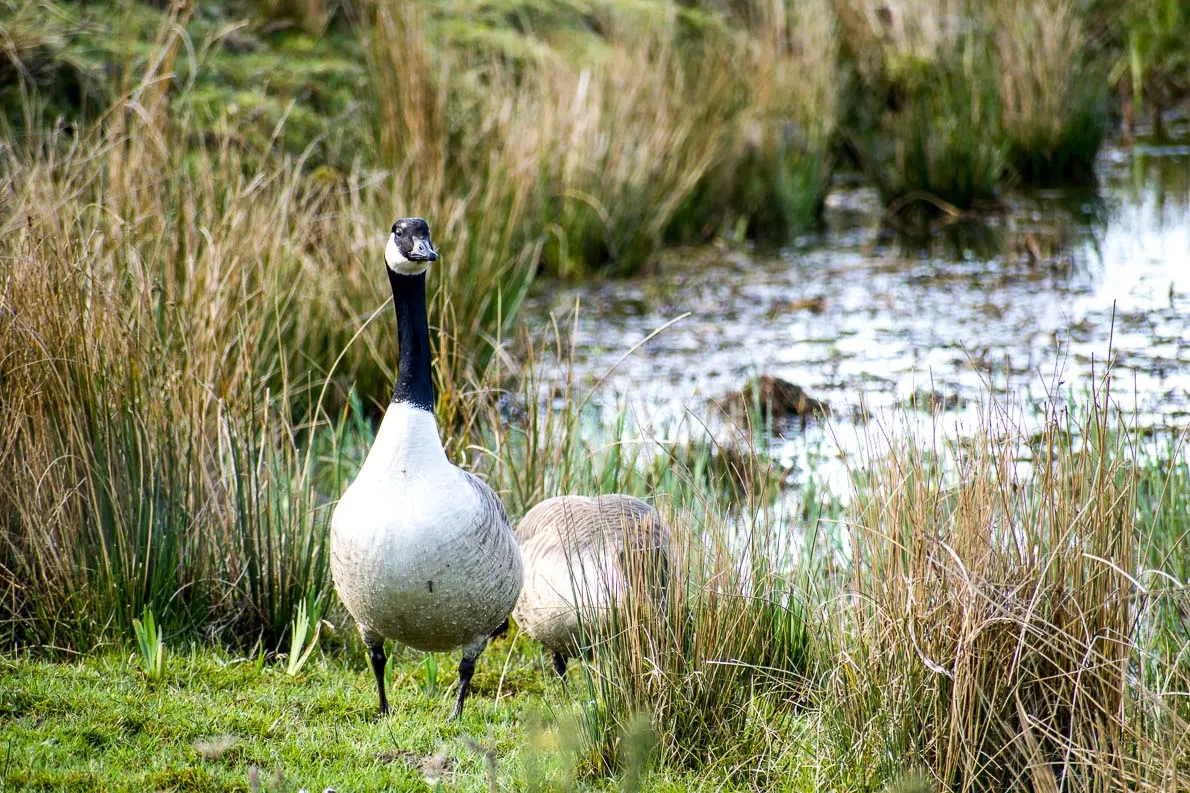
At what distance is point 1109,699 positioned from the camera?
126 inches

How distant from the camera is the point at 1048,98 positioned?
454 inches

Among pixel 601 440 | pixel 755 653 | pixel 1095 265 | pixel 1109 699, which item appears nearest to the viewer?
pixel 1109 699

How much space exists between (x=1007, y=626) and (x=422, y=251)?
1.90 meters

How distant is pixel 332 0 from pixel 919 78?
5.89 m

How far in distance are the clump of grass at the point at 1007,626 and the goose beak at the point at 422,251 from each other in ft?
4.65

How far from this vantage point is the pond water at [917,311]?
23.2ft

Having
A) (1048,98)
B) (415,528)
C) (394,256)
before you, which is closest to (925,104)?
(1048,98)

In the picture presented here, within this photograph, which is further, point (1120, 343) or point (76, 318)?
point (1120, 343)

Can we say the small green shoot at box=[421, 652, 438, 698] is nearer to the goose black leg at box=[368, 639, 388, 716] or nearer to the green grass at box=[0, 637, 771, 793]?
the green grass at box=[0, 637, 771, 793]

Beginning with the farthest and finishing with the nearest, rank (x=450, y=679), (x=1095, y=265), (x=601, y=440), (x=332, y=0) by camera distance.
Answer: (x=332, y=0) → (x=1095, y=265) → (x=601, y=440) → (x=450, y=679)

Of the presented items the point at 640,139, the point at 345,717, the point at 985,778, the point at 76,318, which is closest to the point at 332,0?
the point at 640,139

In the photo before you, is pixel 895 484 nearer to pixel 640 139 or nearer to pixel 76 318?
pixel 76 318

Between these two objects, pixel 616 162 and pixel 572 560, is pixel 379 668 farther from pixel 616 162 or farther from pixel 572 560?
pixel 616 162

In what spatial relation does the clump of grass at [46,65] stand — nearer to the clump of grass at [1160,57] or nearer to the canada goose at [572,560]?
the canada goose at [572,560]
